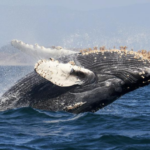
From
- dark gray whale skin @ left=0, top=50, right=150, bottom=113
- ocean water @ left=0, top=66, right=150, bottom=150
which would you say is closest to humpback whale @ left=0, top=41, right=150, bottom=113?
dark gray whale skin @ left=0, top=50, right=150, bottom=113

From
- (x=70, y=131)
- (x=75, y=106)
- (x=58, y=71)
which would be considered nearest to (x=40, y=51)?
(x=75, y=106)

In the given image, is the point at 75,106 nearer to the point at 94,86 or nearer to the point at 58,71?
the point at 94,86

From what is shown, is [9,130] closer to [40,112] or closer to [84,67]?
[40,112]

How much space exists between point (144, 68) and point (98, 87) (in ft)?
4.31

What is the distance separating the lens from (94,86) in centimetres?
1077

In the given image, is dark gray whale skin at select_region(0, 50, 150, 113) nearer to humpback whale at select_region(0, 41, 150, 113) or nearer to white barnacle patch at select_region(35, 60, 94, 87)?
humpback whale at select_region(0, 41, 150, 113)

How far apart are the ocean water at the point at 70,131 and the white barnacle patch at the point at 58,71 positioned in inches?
47.2

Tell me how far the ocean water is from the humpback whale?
1.00 feet

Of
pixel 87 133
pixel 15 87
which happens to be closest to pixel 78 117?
pixel 87 133

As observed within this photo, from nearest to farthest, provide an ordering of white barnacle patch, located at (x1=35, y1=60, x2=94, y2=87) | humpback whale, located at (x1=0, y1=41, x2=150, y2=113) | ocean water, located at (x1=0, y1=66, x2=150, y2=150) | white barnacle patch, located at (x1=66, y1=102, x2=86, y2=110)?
ocean water, located at (x1=0, y1=66, x2=150, y2=150) → white barnacle patch, located at (x1=35, y1=60, x2=94, y2=87) → humpback whale, located at (x1=0, y1=41, x2=150, y2=113) → white barnacle patch, located at (x1=66, y1=102, x2=86, y2=110)

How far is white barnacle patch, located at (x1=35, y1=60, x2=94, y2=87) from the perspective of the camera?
9701 millimetres

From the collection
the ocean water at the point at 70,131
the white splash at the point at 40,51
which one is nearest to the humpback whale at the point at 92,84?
the ocean water at the point at 70,131

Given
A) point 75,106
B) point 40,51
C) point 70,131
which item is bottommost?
point 70,131

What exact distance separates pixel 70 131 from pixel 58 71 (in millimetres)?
1511
